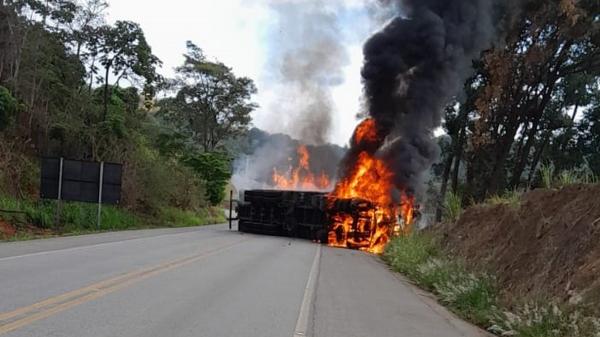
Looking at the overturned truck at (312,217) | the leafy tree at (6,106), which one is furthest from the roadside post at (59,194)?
the overturned truck at (312,217)

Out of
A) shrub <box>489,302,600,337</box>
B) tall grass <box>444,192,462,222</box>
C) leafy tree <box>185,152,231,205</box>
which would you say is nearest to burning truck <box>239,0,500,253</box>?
tall grass <box>444,192,462,222</box>

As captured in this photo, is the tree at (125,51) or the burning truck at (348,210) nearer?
the burning truck at (348,210)

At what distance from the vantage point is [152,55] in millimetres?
35688

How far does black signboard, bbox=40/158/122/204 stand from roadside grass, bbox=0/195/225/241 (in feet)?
2.93

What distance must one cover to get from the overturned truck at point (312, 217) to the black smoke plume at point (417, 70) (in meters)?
2.26

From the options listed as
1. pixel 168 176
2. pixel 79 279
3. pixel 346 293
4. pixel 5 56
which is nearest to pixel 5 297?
pixel 79 279

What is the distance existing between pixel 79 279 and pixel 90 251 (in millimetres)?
5224

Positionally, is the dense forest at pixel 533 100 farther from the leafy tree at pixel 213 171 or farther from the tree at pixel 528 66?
the leafy tree at pixel 213 171

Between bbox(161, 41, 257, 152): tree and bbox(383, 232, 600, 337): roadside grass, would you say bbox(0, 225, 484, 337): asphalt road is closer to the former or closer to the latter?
bbox(383, 232, 600, 337): roadside grass

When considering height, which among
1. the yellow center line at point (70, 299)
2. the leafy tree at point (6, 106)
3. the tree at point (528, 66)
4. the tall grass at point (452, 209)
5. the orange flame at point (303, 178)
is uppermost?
the tree at point (528, 66)

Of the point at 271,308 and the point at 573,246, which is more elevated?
the point at 573,246

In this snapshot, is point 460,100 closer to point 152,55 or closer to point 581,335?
point 152,55

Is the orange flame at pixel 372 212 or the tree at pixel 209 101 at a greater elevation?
the tree at pixel 209 101

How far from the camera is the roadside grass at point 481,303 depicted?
23.5 feet
